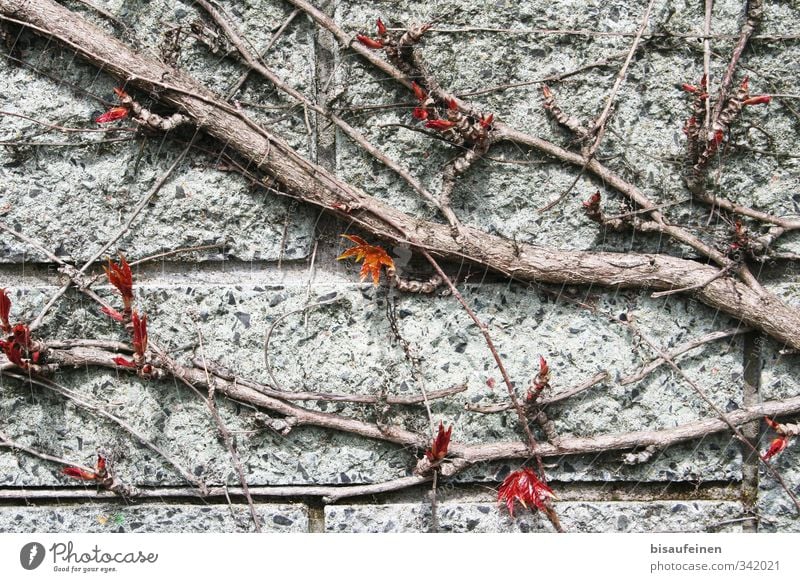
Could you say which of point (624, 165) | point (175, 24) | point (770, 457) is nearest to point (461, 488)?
point (770, 457)

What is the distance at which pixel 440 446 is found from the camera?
1548 mm

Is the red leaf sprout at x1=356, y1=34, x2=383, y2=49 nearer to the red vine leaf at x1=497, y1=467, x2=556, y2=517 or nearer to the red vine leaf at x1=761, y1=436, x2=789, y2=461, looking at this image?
the red vine leaf at x1=497, y1=467, x2=556, y2=517

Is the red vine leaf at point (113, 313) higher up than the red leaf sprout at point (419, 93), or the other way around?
the red leaf sprout at point (419, 93)

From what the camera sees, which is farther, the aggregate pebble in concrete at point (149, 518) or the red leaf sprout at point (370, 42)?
the aggregate pebble in concrete at point (149, 518)

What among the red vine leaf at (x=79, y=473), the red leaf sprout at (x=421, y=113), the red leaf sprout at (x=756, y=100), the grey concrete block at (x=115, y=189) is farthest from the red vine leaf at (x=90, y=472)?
the red leaf sprout at (x=756, y=100)

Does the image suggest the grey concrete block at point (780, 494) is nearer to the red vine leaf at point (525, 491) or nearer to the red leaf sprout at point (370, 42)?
the red vine leaf at point (525, 491)

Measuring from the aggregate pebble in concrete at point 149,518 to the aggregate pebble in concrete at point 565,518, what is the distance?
106 millimetres

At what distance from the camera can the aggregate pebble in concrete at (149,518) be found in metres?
1.65

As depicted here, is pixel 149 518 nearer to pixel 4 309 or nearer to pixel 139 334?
pixel 139 334

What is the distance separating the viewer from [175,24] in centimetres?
162

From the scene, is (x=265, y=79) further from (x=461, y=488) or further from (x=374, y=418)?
(x=461, y=488)

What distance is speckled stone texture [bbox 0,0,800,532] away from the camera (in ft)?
5.26

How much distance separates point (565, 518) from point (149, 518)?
2.78 ft
